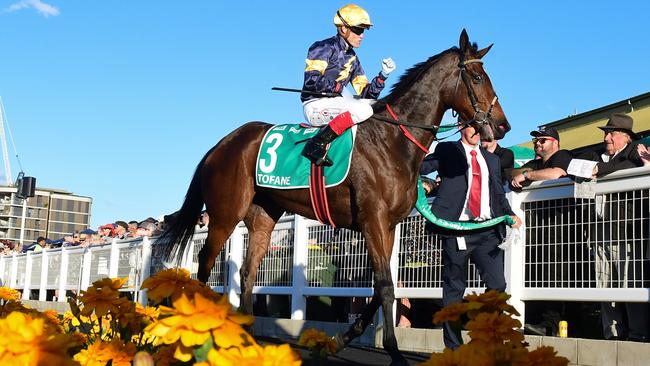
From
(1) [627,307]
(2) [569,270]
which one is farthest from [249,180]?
(1) [627,307]

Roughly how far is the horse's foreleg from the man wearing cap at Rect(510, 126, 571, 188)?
2.14 metres

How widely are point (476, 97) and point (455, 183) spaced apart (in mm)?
671

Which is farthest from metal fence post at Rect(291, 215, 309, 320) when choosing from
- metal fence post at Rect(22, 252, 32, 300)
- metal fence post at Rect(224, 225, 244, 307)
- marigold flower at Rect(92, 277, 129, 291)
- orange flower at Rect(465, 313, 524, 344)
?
metal fence post at Rect(22, 252, 32, 300)

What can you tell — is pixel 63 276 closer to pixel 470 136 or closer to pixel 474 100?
pixel 470 136

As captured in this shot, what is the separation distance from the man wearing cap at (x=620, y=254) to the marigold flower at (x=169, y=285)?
4287 mm

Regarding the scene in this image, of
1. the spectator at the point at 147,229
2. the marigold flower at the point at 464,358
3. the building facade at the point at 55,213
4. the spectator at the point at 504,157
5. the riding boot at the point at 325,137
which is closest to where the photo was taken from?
the marigold flower at the point at 464,358

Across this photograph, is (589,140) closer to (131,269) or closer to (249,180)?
(131,269)

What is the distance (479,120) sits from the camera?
258 inches

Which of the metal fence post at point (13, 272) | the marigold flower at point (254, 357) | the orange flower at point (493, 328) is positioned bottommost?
the marigold flower at point (254, 357)

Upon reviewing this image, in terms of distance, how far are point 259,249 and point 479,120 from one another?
92.6 inches

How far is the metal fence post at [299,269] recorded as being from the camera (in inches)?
394

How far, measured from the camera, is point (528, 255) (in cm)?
727

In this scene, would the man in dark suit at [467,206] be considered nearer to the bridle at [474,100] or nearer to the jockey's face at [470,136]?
the jockey's face at [470,136]

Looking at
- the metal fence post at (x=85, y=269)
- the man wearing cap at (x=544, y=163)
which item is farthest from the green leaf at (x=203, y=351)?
the metal fence post at (x=85, y=269)
